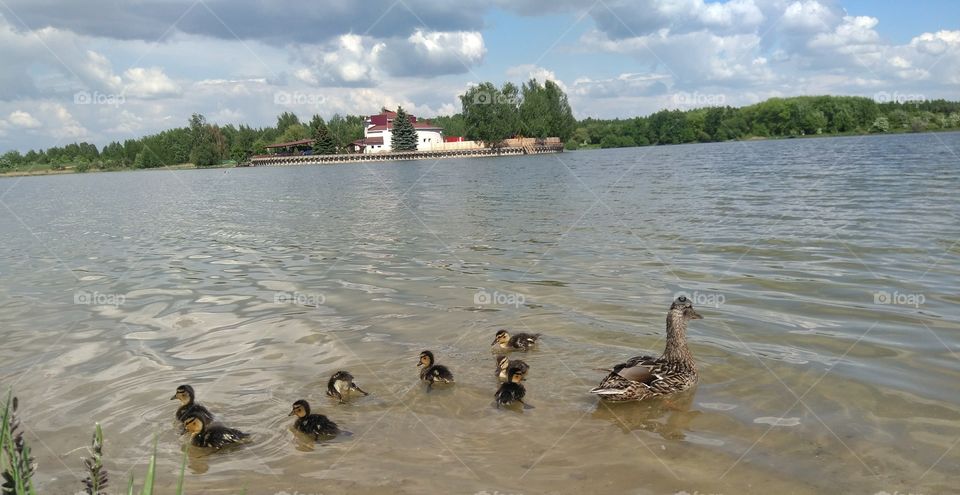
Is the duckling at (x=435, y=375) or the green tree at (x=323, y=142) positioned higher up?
the green tree at (x=323, y=142)

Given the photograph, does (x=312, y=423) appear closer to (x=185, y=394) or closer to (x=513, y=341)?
(x=185, y=394)

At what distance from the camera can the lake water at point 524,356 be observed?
5730 mm

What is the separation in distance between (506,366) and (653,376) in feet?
6.03

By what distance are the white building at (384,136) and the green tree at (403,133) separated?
2473 millimetres

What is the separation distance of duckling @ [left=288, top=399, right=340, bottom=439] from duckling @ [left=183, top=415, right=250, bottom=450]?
1.78 ft

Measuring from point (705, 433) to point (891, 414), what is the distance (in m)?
1.97

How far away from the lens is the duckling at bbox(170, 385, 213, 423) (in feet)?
21.6

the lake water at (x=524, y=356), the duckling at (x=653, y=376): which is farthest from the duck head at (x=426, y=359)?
the duckling at (x=653, y=376)

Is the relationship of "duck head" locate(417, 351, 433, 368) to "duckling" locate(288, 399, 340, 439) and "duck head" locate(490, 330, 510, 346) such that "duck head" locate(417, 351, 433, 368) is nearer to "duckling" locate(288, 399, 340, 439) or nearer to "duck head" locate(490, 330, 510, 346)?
"duck head" locate(490, 330, 510, 346)

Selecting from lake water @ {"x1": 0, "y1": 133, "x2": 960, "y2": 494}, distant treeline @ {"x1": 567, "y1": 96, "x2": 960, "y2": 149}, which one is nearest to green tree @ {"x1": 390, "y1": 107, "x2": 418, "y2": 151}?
distant treeline @ {"x1": 567, "y1": 96, "x2": 960, "y2": 149}

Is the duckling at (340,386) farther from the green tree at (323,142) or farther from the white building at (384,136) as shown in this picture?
the green tree at (323,142)

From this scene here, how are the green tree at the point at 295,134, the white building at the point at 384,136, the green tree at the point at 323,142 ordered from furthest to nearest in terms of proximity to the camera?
1. the green tree at the point at 295,134
2. the white building at the point at 384,136
3. the green tree at the point at 323,142

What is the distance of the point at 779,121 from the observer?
162 m

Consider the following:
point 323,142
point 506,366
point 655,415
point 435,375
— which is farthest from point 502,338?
point 323,142
